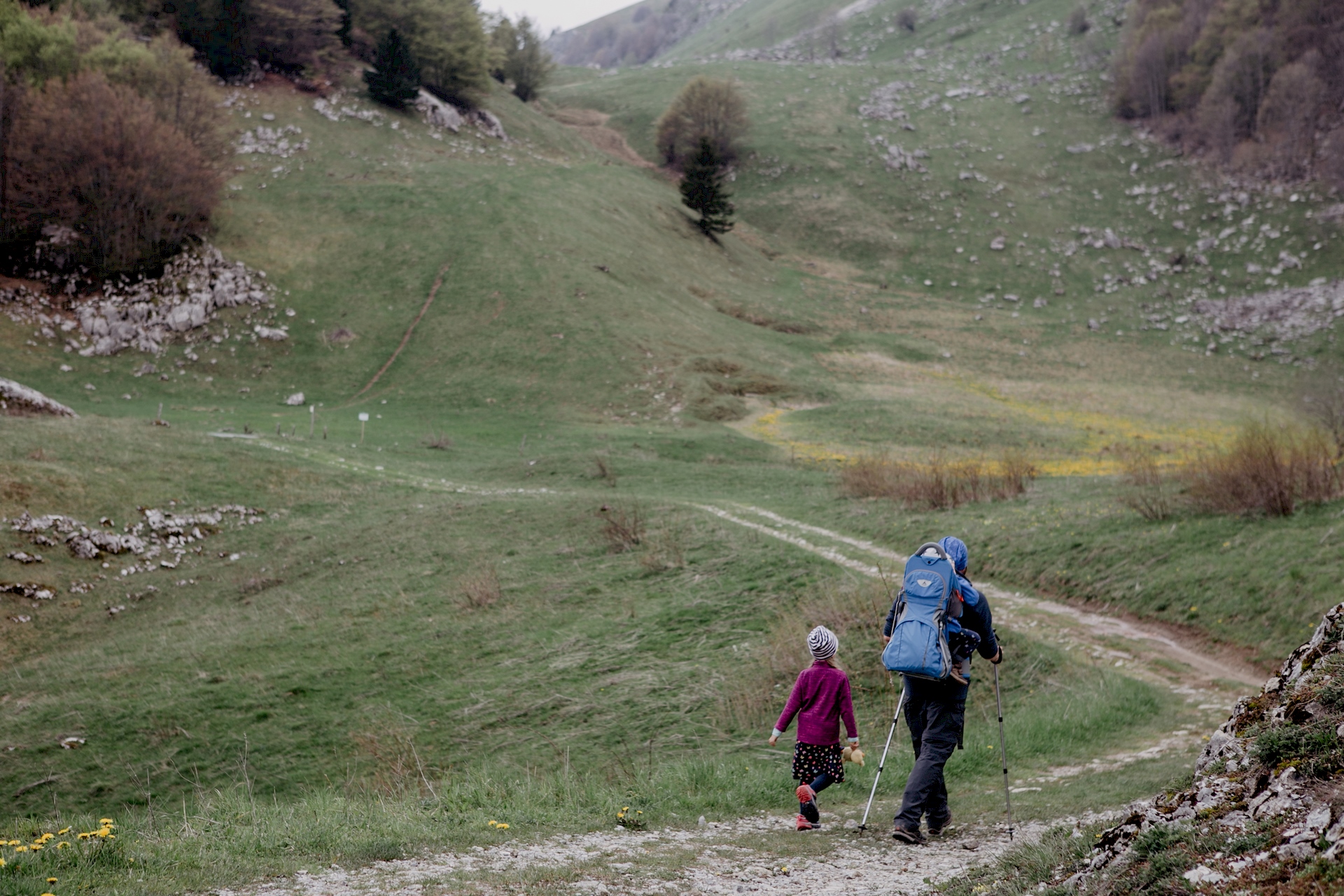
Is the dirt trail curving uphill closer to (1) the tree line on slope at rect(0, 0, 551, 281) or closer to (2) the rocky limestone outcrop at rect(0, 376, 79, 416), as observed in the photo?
(2) the rocky limestone outcrop at rect(0, 376, 79, 416)

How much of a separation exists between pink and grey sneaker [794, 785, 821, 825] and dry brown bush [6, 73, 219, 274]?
45.9 meters

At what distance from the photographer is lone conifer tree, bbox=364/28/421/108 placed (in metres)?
64.9

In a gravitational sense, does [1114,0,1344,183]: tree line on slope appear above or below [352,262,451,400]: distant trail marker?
above

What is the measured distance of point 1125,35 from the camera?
101188 millimetres

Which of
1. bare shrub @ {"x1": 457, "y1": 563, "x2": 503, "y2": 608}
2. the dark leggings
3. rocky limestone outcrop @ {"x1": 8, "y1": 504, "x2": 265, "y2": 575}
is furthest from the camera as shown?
rocky limestone outcrop @ {"x1": 8, "y1": 504, "x2": 265, "y2": 575}

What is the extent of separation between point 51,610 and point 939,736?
19552 millimetres

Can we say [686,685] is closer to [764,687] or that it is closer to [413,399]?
[764,687]

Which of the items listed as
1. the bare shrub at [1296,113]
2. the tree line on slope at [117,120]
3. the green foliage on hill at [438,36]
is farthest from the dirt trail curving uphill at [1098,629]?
the bare shrub at [1296,113]

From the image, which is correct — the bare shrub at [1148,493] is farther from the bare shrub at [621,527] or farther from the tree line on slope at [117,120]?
the tree line on slope at [117,120]

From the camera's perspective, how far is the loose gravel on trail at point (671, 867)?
19.2 feet

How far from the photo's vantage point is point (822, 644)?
27.7ft

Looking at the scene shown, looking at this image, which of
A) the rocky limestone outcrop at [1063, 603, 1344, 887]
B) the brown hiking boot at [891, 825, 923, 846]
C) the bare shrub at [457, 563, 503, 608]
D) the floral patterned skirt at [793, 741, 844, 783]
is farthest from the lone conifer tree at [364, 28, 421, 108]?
the rocky limestone outcrop at [1063, 603, 1344, 887]

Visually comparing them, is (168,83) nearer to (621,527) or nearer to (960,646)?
(621,527)

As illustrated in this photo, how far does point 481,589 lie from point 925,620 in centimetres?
1267
